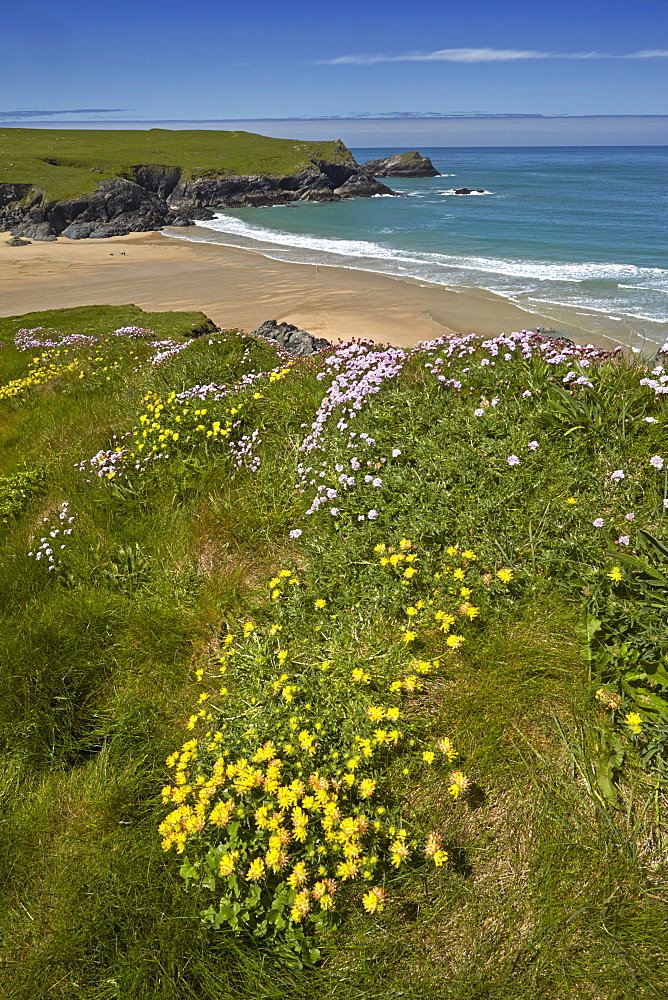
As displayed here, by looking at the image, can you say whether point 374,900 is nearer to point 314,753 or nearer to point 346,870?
point 346,870

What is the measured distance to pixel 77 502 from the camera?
6062mm

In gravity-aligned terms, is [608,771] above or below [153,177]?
below

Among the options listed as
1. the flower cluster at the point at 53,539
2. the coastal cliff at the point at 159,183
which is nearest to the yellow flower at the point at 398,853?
the flower cluster at the point at 53,539

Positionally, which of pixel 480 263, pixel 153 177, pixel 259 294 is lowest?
pixel 259 294

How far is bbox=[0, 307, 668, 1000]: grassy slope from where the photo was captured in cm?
236

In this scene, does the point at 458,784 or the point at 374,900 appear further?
the point at 458,784

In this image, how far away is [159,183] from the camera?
93.6 metres

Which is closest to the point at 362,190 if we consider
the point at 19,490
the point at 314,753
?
the point at 19,490

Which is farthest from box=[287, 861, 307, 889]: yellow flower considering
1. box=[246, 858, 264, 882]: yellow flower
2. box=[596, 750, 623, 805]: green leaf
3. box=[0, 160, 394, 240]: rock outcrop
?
box=[0, 160, 394, 240]: rock outcrop

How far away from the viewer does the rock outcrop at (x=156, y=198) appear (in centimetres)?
6794

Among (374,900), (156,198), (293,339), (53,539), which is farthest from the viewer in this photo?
(156,198)

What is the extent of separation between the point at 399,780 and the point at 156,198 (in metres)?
97.8

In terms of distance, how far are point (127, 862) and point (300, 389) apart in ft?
17.5

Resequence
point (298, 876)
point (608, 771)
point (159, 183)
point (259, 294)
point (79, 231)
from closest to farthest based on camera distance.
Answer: point (298, 876)
point (608, 771)
point (259, 294)
point (79, 231)
point (159, 183)
